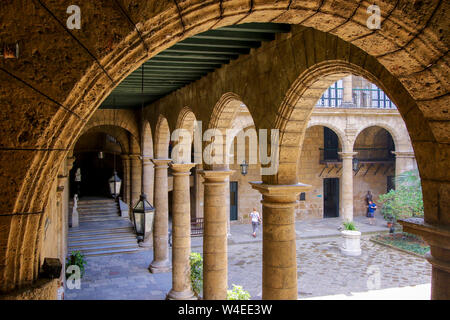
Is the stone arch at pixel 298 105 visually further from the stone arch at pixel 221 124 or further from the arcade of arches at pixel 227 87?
the stone arch at pixel 221 124

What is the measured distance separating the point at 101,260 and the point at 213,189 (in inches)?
265

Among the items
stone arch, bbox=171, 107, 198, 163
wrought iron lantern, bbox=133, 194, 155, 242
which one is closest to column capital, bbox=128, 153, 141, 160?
stone arch, bbox=171, 107, 198, 163

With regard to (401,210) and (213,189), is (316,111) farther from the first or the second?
(213,189)

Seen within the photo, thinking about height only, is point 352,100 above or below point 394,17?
above

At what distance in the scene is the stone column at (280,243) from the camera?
4781mm

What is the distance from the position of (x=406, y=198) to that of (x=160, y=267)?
9640mm

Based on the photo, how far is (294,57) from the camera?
4.32 metres

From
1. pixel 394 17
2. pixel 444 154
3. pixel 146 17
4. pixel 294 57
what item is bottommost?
pixel 444 154

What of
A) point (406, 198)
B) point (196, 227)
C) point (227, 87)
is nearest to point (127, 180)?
point (196, 227)

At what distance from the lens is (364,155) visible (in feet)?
72.5

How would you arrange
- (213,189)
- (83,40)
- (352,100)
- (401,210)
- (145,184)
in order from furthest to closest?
(352,100)
(401,210)
(145,184)
(213,189)
(83,40)

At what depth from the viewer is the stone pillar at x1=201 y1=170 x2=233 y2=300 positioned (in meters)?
6.99

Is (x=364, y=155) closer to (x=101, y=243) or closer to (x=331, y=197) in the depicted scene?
(x=331, y=197)
